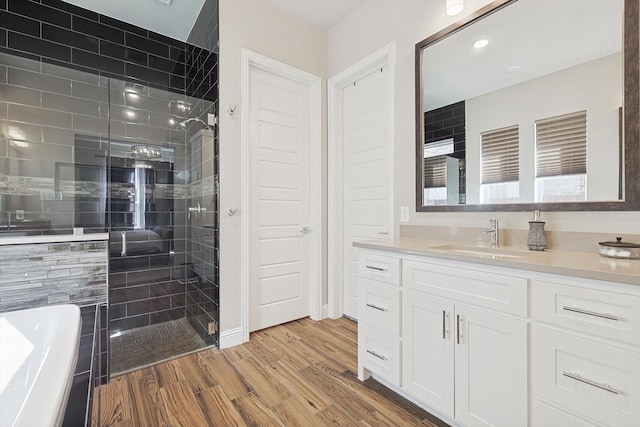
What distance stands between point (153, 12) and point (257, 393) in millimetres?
3304

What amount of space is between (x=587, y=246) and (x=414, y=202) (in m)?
1.00

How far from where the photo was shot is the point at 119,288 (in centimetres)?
258

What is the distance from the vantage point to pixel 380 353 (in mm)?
1727

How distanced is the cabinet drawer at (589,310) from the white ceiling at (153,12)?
10.8 feet

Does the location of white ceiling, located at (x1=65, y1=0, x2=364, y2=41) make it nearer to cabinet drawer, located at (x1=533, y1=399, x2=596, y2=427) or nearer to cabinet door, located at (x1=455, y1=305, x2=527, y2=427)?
cabinet door, located at (x1=455, y1=305, x2=527, y2=427)

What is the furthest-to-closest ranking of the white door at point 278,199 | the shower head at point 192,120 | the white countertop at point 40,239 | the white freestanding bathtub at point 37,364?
the white door at point 278,199, the shower head at point 192,120, the white countertop at point 40,239, the white freestanding bathtub at point 37,364

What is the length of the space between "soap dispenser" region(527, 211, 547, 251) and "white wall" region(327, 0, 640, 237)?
0.25 ft

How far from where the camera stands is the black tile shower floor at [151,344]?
2.11m

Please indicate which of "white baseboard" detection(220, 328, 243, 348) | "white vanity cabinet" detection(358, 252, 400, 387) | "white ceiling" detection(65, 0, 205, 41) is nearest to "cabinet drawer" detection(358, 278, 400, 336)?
"white vanity cabinet" detection(358, 252, 400, 387)

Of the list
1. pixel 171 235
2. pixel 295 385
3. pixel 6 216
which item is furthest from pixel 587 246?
pixel 6 216

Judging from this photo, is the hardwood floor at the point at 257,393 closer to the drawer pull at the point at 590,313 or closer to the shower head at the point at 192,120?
the drawer pull at the point at 590,313

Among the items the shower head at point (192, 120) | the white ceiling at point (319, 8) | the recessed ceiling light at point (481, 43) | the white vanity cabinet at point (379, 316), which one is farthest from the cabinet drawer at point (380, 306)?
the white ceiling at point (319, 8)

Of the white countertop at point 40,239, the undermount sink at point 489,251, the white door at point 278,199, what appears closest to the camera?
the undermount sink at point 489,251

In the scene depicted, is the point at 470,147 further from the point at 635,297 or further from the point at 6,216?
the point at 6,216
